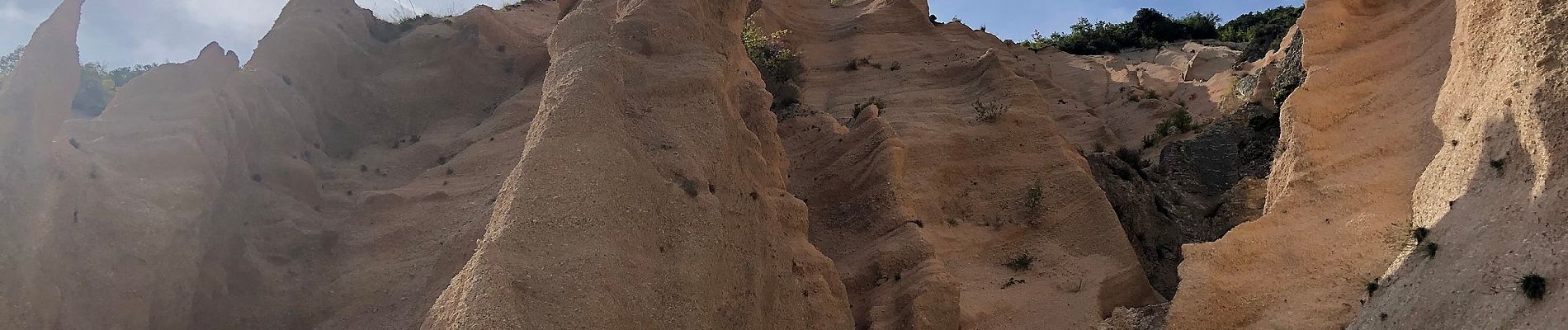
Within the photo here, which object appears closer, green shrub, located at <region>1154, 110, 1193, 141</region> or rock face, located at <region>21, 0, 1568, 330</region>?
rock face, located at <region>21, 0, 1568, 330</region>

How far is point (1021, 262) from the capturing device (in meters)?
13.8

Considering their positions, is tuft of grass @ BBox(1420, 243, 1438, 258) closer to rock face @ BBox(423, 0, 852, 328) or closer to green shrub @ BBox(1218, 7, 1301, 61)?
rock face @ BBox(423, 0, 852, 328)

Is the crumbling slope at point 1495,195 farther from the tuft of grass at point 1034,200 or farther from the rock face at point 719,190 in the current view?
the tuft of grass at point 1034,200

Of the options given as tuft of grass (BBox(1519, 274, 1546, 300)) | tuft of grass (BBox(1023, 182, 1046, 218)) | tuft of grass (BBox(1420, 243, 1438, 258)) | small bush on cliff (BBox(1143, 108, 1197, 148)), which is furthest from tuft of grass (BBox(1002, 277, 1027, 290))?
small bush on cliff (BBox(1143, 108, 1197, 148))

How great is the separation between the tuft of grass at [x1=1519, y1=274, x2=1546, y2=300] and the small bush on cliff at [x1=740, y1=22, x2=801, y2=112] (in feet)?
35.2

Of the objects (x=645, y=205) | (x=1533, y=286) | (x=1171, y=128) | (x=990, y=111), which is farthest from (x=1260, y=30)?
(x=645, y=205)

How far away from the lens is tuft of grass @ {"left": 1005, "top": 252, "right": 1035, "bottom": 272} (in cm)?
1374

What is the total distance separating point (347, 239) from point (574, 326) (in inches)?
209

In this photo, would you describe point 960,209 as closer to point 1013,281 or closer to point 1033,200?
point 1033,200

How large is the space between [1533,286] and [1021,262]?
6766mm

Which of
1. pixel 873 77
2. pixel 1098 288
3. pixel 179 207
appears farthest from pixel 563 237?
pixel 873 77

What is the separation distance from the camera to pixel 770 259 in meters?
9.59

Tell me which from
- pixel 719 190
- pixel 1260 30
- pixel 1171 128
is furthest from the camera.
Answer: pixel 1260 30

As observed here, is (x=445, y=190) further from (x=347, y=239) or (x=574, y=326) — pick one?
(x=574, y=326)
